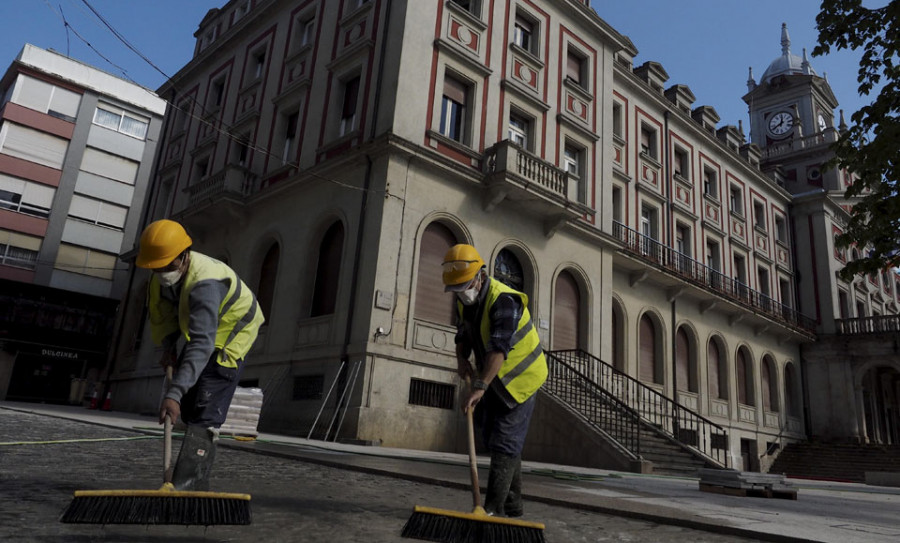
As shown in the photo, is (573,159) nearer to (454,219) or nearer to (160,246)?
(454,219)

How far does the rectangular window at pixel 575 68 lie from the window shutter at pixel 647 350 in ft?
28.2

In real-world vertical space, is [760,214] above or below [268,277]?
above

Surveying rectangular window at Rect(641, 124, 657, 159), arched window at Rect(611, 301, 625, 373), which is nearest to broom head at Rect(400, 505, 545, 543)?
arched window at Rect(611, 301, 625, 373)

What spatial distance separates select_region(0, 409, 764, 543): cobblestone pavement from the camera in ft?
9.19

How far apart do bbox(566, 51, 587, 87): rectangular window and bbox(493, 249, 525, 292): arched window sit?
6.89m

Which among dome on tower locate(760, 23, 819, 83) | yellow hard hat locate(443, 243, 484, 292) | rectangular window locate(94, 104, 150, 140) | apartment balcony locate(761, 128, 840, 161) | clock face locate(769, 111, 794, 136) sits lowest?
yellow hard hat locate(443, 243, 484, 292)

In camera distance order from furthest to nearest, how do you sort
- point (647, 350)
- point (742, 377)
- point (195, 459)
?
1. point (742, 377)
2. point (647, 350)
3. point (195, 459)

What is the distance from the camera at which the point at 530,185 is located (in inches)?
631

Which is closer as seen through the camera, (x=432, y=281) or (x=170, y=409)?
(x=170, y=409)

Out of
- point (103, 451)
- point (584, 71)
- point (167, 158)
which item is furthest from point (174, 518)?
point (167, 158)

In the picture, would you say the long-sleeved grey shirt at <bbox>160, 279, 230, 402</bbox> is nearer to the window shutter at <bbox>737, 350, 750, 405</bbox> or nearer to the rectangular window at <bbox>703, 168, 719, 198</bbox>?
the window shutter at <bbox>737, 350, 750, 405</bbox>

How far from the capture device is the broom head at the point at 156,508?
2.78 m

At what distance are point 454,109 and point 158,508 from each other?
1473 cm

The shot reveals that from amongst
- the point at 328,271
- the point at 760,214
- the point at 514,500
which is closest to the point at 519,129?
the point at 328,271
